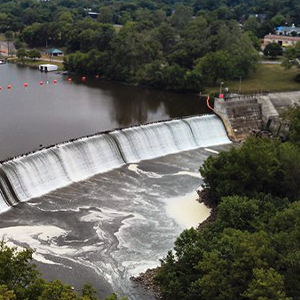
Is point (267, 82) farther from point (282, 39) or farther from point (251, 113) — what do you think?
point (282, 39)

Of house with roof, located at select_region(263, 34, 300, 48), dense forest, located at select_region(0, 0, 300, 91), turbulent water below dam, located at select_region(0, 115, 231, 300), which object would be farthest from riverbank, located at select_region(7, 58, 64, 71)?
turbulent water below dam, located at select_region(0, 115, 231, 300)

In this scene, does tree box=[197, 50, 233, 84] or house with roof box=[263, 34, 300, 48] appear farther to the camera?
house with roof box=[263, 34, 300, 48]

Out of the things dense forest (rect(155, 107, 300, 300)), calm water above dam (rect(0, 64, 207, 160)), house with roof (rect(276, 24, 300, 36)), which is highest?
house with roof (rect(276, 24, 300, 36))

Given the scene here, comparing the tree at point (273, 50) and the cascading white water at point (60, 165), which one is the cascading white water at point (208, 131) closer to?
the cascading white water at point (60, 165)

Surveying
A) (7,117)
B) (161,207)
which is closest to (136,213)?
(161,207)

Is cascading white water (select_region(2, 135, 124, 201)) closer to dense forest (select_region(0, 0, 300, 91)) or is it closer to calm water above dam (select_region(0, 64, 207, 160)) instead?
calm water above dam (select_region(0, 64, 207, 160))

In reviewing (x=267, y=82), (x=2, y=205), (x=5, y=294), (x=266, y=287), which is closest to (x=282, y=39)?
(x=267, y=82)
